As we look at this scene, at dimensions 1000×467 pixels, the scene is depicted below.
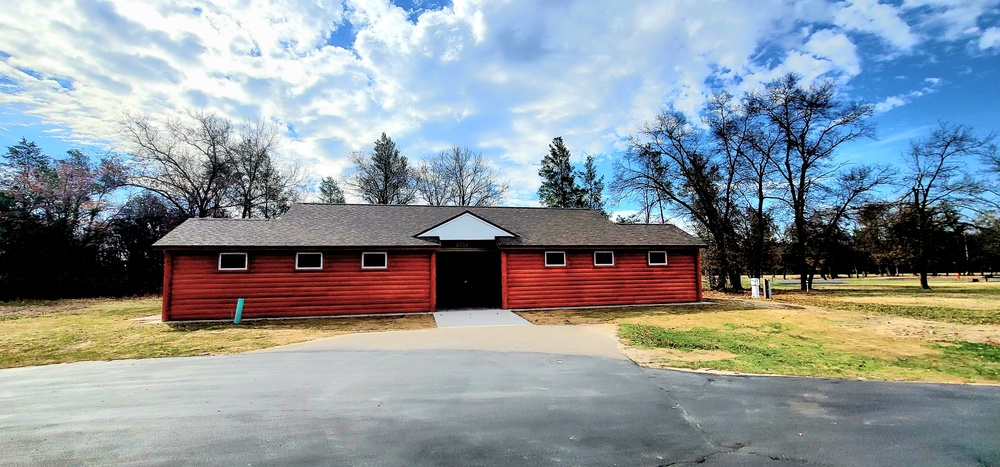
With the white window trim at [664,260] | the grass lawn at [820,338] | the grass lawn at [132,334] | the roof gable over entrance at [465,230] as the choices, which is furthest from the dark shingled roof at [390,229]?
the grass lawn at [820,338]

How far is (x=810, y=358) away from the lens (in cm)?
759

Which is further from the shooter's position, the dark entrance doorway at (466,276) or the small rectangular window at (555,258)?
the dark entrance doorway at (466,276)

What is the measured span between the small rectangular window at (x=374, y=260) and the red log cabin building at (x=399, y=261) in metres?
0.04

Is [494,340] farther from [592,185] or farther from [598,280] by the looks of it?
[592,185]

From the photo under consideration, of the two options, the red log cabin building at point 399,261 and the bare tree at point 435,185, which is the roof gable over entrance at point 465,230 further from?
the bare tree at point 435,185

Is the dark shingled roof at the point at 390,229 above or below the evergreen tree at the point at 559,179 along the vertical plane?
below

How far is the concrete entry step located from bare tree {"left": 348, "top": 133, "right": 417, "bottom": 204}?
23.5 metres

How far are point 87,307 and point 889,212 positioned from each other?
4471cm

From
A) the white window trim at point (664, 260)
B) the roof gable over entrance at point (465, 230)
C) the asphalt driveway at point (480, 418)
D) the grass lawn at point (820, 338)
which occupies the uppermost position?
the roof gable over entrance at point (465, 230)

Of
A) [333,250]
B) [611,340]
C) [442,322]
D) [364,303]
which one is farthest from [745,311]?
[333,250]

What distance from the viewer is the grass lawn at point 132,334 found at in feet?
28.2

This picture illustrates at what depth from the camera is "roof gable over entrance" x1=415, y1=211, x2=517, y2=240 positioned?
1614 cm

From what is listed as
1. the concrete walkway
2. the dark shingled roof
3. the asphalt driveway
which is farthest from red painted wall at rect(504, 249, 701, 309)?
the asphalt driveway

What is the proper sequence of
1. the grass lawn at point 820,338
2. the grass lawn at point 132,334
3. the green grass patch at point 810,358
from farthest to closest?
the grass lawn at point 132,334 < the grass lawn at point 820,338 < the green grass patch at point 810,358
